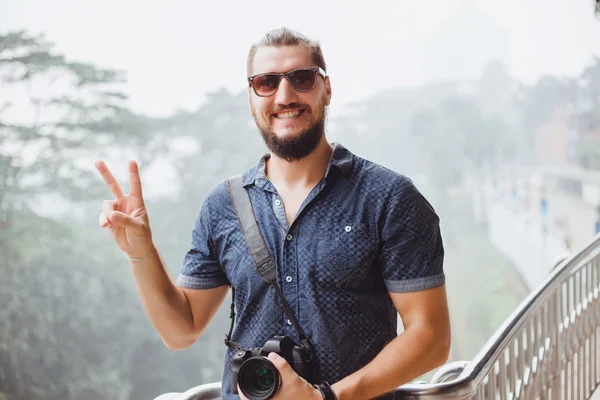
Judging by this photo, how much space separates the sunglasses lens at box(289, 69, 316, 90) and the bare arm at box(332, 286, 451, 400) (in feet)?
1.33

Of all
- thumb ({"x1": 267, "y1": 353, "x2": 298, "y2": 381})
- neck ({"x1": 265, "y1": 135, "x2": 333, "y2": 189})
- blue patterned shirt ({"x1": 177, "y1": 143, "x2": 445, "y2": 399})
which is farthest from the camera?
neck ({"x1": 265, "y1": 135, "x2": 333, "y2": 189})

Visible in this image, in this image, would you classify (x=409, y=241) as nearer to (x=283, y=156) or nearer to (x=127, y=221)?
(x=283, y=156)

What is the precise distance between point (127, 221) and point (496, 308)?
19.1 m

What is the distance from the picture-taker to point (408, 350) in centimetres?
111

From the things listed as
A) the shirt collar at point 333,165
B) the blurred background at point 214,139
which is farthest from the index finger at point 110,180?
the blurred background at point 214,139

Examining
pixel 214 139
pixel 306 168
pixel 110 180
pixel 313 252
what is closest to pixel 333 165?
pixel 306 168

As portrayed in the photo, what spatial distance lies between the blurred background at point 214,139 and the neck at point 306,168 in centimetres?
1140

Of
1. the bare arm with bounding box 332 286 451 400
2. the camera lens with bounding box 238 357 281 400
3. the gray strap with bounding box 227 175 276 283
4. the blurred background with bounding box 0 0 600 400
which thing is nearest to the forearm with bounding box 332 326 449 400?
the bare arm with bounding box 332 286 451 400

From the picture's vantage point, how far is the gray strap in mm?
1173

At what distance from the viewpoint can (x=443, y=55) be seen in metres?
23.3

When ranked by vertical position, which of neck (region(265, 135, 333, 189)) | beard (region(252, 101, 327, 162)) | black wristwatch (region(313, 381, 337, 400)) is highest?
beard (region(252, 101, 327, 162))

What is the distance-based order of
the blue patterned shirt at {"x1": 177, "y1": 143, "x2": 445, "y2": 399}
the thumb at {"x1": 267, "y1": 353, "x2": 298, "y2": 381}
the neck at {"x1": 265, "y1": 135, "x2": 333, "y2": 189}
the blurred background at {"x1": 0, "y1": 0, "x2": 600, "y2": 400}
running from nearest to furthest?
the thumb at {"x1": 267, "y1": 353, "x2": 298, "y2": 381}, the blue patterned shirt at {"x1": 177, "y1": 143, "x2": 445, "y2": 399}, the neck at {"x1": 265, "y1": 135, "x2": 333, "y2": 189}, the blurred background at {"x1": 0, "y1": 0, "x2": 600, "y2": 400}

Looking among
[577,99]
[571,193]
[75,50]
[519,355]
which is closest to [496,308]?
[571,193]

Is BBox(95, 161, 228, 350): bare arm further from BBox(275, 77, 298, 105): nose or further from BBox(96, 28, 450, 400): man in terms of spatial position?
BBox(275, 77, 298, 105): nose
